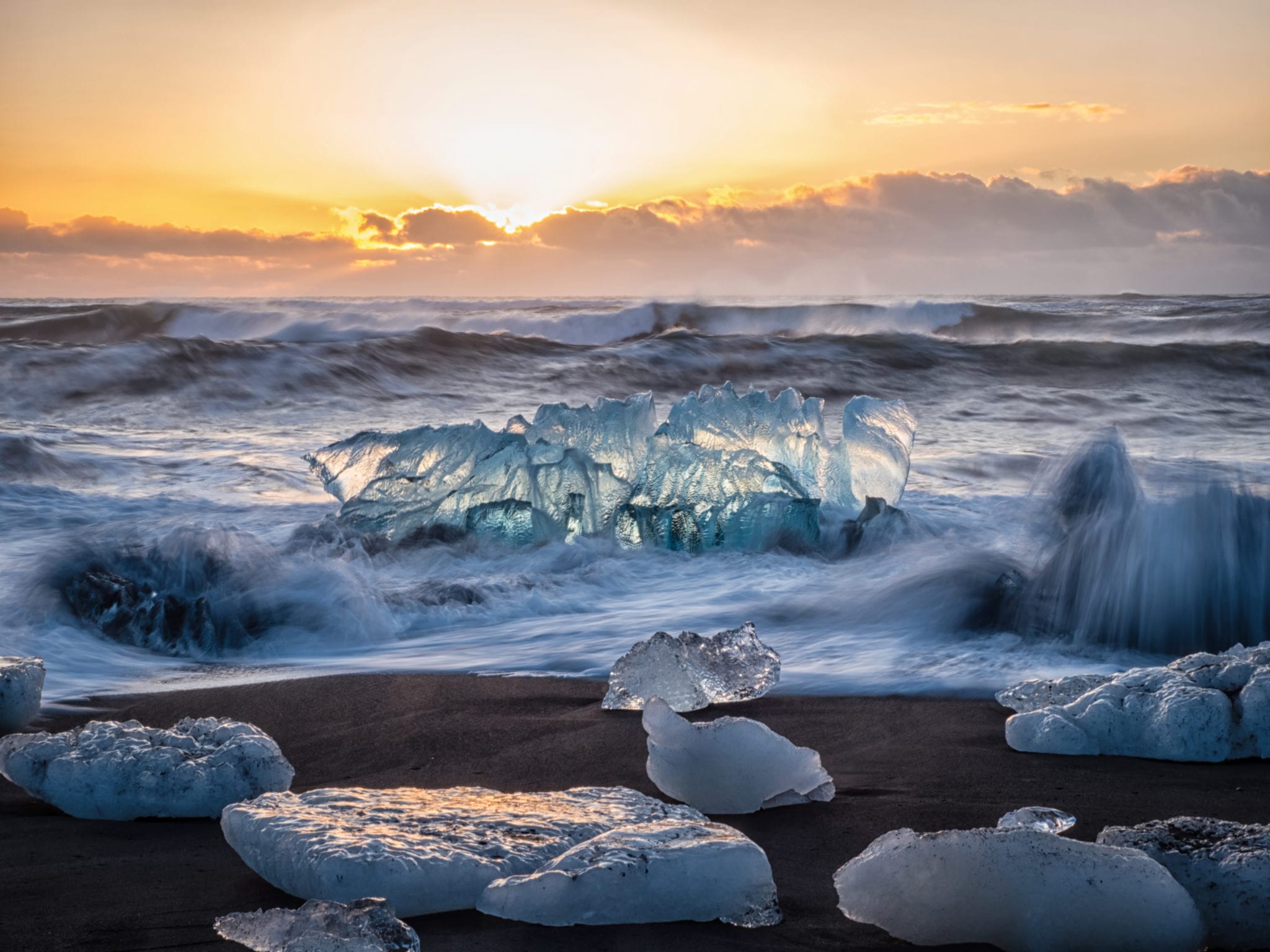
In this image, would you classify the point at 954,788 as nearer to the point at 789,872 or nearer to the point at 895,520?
the point at 789,872

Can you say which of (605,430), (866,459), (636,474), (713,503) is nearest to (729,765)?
(713,503)

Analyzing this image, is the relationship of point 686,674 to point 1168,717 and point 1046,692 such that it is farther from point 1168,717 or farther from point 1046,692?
point 1168,717

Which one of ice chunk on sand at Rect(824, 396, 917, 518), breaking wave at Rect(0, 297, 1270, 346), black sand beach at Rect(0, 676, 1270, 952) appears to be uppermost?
breaking wave at Rect(0, 297, 1270, 346)

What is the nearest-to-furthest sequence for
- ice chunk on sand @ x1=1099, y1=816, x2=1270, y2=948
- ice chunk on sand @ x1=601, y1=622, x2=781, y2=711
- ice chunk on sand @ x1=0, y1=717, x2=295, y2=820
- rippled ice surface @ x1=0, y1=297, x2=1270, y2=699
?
1. ice chunk on sand @ x1=1099, y1=816, x2=1270, y2=948
2. ice chunk on sand @ x1=0, y1=717, x2=295, y2=820
3. ice chunk on sand @ x1=601, y1=622, x2=781, y2=711
4. rippled ice surface @ x1=0, y1=297, x2=1270, y2=699

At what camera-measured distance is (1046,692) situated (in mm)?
2965

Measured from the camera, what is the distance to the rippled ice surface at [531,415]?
13.1ft

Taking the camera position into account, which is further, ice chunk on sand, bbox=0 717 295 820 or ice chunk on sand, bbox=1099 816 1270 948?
ice chunk on sand, bbox=0 717 295 820

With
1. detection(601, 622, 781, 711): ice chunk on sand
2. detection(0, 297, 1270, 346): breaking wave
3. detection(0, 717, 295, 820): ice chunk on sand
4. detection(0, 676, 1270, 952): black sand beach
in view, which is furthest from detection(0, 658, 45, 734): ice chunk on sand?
detection(0, 297, 1270, 346): breaking wave

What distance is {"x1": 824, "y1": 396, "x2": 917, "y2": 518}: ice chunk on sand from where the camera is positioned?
6.10m

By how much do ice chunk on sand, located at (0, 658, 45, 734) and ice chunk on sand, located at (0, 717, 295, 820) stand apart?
1.55 ft

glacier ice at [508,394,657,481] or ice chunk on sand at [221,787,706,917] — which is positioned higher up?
glacier ice at [508,394,657,481]

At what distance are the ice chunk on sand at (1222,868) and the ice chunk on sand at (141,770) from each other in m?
1.61

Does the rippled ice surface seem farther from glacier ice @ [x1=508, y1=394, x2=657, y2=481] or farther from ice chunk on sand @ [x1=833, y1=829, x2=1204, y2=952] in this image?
ice chunk on sand @ [x1=833, y1=829, x2=1204, y2=952]

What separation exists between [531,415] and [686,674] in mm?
8654
